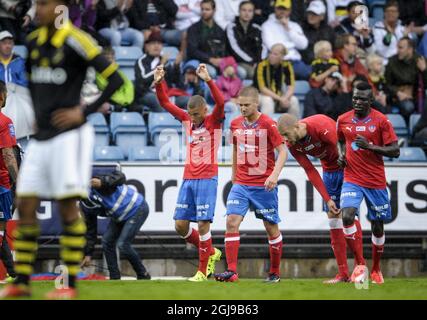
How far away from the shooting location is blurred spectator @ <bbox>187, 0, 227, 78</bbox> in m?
19.4

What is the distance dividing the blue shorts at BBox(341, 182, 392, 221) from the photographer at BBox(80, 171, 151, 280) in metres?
3.36

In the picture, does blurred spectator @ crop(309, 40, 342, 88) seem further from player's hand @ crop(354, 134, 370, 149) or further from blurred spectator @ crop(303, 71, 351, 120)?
player's hand @ crop(354, 134, 370, 149)

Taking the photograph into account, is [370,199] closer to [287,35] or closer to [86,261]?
[86,261]

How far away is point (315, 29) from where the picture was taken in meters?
20.7

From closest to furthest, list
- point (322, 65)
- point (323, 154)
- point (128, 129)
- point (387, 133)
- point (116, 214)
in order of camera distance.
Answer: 1. point (387, 133)
2. point (323, 154)
3. point (116, 214)
4. point (128, 129)
5. point (322, 65)

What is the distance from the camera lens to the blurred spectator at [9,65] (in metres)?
17.7

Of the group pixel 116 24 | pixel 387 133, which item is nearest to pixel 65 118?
pixel 387 133

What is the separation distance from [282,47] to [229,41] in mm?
1406

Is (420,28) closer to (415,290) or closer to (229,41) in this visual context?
(229,41)

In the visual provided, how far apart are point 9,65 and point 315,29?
685cm

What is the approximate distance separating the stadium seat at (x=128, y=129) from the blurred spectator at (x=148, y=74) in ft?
2.25

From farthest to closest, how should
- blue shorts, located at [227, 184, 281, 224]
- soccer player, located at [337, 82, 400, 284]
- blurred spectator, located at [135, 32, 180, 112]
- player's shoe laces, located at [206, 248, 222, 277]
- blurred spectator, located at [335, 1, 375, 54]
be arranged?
blurred spectator, located at [335, 1, 375, 54] → blurred spectator, located at [135, 32, 180, 112] → player's shoe laces, located at [206, 248, 222, 277] → blue shorts, located at [227, 184, 281, 224] → soccer player, located at [337, 82, 400, 284]

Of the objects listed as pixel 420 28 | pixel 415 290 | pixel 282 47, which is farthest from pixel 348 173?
pixel 420 28

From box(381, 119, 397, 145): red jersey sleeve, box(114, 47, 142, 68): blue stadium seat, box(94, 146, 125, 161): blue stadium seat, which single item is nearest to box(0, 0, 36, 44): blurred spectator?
box(114, 47, 142, 68): blue stadium seat
